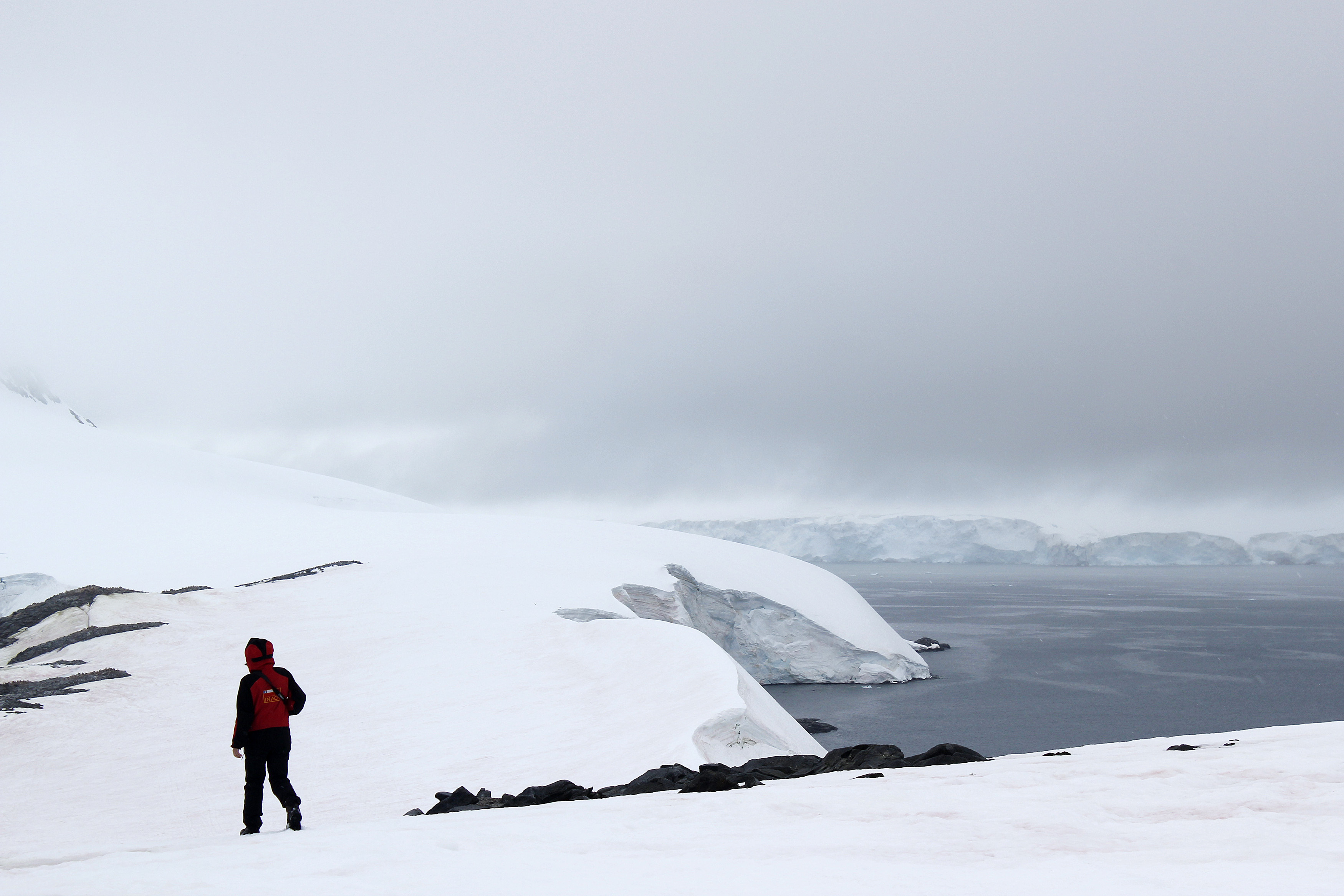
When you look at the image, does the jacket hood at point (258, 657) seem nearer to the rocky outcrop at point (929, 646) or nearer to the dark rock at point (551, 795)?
the dark rock at point (551, 795)

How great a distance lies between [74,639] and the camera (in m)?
17.8

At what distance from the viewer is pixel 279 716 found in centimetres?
703

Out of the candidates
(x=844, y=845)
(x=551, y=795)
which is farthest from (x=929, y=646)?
(x=844, y=845)

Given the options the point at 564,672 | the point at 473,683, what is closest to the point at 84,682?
the point at 473,683

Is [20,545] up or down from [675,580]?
up

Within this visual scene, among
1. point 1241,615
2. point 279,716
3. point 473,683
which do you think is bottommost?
point 1241,615

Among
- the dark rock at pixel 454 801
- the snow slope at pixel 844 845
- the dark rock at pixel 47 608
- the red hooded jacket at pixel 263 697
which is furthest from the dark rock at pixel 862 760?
the dark rock at pixel 47 608

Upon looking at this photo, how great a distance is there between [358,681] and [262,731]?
30.6 feet

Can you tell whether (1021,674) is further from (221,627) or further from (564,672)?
(221,627)

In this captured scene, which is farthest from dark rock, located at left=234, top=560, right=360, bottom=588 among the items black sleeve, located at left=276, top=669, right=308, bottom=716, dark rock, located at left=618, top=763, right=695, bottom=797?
dark rock, located at left=618, top=763, right=695, bottom=797

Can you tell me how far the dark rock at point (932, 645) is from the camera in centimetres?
5150

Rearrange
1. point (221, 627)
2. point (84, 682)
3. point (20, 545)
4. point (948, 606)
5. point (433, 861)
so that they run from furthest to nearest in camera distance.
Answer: point (948, 606), point (20, 545), point (221, 627), point (84, 682), point (433, 861)

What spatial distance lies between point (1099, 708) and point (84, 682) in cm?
3523

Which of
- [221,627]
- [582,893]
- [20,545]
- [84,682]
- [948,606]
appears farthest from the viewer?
[948,606]
